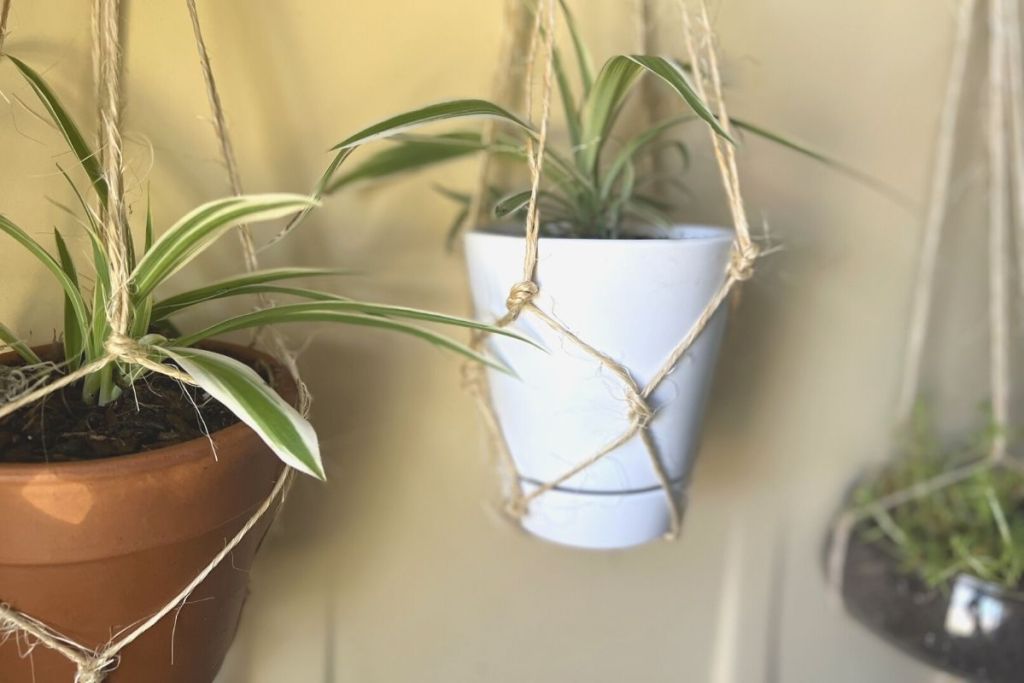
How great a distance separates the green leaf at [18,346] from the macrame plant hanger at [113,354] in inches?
1.6

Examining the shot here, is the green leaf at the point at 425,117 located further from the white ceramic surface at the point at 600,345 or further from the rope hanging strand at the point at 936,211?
the rope hanging strand at the point at 936,211

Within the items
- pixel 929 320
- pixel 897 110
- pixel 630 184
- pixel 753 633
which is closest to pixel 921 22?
pixel 897 110

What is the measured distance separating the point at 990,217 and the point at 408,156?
83cm

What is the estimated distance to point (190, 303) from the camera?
1.71 ft

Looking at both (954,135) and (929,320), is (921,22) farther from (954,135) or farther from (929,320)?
(929,320)

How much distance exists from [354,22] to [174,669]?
0.55m

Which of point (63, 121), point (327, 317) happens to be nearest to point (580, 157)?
point (327, 317)

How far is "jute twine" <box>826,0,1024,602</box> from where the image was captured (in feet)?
2.95

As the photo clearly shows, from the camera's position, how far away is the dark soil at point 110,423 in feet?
1.55

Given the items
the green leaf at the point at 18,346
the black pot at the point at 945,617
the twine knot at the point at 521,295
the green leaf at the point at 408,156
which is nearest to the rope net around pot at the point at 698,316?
the twine knot at the point at 521,295

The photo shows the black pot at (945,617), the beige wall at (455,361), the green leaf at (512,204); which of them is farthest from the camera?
the black pot at (945,617)

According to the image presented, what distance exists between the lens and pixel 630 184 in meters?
0.66

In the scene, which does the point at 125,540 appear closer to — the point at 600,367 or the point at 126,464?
the point at 126,464

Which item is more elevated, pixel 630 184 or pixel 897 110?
pixel 897 110
